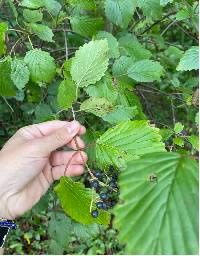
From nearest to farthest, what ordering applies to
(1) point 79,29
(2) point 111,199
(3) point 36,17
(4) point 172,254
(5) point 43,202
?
(4) point 172,254 → (2) point 111,199 → (3) point 36,17 → (1) point 79,29 → (5) point 43,202

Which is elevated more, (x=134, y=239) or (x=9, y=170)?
(x=134, y=239)

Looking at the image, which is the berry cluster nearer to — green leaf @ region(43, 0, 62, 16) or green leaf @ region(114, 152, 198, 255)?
green leaf @ region(114, 152, 198, 255)

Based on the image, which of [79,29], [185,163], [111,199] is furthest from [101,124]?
[185,163]

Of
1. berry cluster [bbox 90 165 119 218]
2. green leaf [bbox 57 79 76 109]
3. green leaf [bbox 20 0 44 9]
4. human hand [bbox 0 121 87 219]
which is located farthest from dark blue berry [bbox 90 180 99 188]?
green leaf [bbox 20 0 44 9]

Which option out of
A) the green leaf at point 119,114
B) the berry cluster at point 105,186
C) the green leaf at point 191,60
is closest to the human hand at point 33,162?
the green leaf at point 119,114

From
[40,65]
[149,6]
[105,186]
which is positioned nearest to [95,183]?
[105,186]

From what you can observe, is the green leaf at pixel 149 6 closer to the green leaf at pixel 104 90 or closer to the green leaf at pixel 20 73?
the green leaf at pixel 104 90

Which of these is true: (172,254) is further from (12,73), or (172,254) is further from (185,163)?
(12,73)
